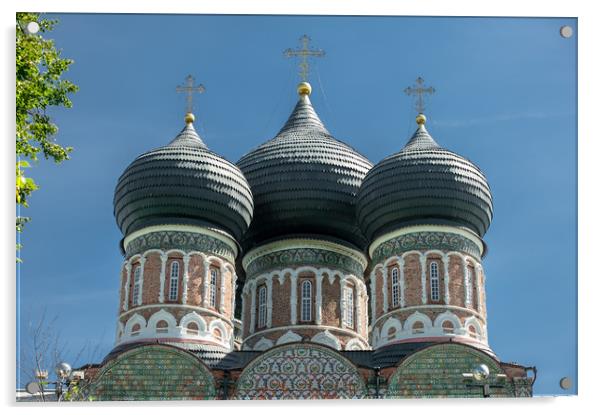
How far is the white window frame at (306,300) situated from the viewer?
821 inches

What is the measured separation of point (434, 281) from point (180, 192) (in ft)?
15.1

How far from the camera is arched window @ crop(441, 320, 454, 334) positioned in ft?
61.9

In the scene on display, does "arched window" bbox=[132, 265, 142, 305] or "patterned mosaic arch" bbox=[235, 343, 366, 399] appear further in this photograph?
"arched window" bbox=[132, 265, 142, 305]

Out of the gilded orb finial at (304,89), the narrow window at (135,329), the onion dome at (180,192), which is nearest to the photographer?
the narrow window at (135,329)

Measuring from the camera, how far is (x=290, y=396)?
17703 millimetres

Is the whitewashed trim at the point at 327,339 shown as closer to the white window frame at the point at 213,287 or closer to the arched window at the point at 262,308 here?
the arched window at the point at 262,308

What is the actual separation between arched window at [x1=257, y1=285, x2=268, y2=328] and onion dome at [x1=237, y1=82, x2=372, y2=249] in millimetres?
973

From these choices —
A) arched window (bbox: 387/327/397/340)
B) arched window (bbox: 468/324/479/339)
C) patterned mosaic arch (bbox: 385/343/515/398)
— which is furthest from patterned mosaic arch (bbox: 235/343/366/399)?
arched window (bbox: 468/324/479/339)

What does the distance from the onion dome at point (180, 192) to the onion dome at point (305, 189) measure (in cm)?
123

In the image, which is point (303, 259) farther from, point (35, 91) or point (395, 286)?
point (35, 91)

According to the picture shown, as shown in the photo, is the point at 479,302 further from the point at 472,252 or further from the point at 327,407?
the point at 327,407

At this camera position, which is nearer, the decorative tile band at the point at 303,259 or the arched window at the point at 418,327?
the arched window at the point at 418,327

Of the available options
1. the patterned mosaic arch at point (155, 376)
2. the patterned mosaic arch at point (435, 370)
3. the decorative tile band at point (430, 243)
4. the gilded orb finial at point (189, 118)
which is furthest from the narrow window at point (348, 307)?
the gilded orb finial at point (189, 118)

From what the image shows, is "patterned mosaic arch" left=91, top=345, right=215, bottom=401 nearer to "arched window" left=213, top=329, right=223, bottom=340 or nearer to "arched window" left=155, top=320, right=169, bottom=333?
"arched window" left=155, top=320, right=169, bottom=333
